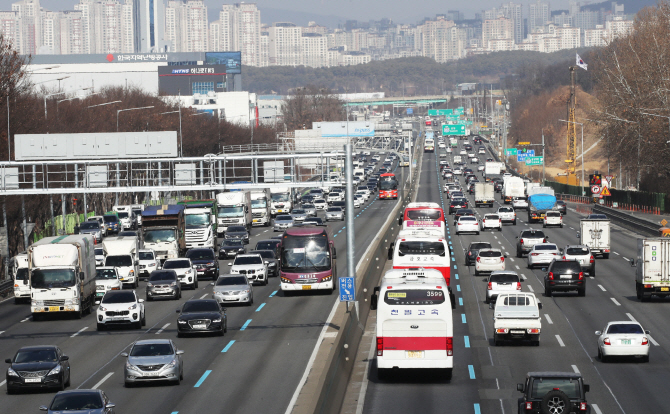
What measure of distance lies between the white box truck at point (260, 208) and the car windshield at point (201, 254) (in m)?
32.4

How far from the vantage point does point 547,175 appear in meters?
172

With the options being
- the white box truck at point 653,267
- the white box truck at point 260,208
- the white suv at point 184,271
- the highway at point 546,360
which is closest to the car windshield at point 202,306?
the highway at point 546,360

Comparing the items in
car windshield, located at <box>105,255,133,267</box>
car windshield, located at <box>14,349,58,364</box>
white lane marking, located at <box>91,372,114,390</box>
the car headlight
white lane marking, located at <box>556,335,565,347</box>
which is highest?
car windshield, located at <box>14,349,58,364</box>

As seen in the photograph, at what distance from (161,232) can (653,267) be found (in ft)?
96.5

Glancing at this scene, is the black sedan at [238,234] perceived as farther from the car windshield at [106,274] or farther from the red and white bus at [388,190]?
the red and white bus at [388,190]

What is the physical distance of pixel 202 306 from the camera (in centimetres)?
3553

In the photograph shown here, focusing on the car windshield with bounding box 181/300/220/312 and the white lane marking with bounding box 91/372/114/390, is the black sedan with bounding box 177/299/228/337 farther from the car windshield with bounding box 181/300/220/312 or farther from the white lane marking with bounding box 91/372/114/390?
the white lane marking with bounding box 91/372/114/390

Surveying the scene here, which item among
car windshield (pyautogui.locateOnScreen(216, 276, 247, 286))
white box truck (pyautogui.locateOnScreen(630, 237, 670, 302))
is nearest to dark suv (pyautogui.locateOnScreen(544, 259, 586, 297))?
white box truck (pyautogui.locateOnScreen(630, 237, 670, 302))

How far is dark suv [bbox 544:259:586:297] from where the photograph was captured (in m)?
43.0

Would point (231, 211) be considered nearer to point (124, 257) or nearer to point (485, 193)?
point (124, 257)

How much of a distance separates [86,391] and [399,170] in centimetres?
15404

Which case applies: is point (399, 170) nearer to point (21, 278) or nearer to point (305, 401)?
point (21, 278)

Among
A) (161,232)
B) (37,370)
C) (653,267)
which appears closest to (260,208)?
(161,232)

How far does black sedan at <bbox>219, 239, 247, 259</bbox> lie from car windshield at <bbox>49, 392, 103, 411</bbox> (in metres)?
42.2
